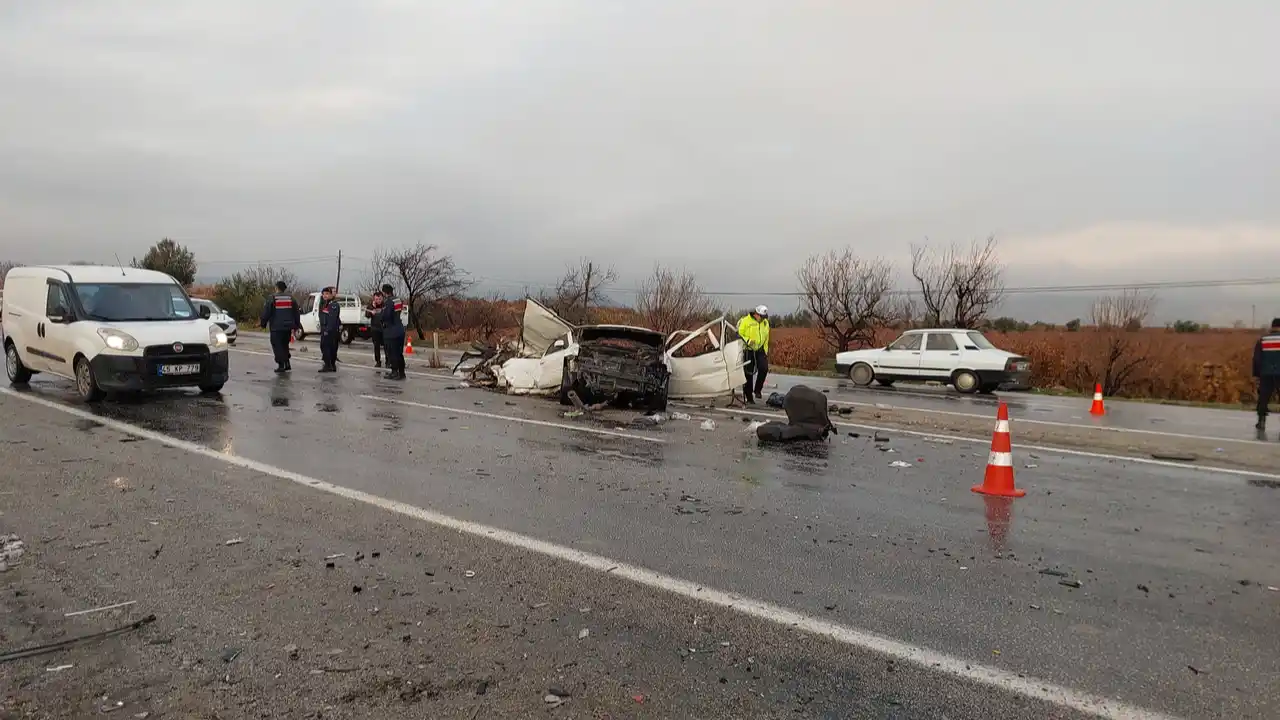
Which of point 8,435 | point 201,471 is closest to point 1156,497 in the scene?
point 201,471

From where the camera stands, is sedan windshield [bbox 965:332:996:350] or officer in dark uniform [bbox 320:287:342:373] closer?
officer in dark uniform [bbox 320:287:342:373]

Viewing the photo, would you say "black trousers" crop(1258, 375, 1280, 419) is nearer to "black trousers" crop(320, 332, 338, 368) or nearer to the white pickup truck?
"black trousers" crop(320, 332, 338, 368)

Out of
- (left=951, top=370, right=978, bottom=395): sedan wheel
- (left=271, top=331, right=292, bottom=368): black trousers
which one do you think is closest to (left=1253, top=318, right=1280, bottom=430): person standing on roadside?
(left=951, top=370, right=978, bottom=395): sedan wheel

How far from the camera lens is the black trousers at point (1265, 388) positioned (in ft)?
41.3

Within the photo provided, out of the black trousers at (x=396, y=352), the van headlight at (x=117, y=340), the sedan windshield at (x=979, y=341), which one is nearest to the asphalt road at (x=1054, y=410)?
the sedan windshield at (x=979, y=341)

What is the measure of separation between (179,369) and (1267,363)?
53.4 feet

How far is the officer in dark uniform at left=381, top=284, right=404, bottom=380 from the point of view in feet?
51.4

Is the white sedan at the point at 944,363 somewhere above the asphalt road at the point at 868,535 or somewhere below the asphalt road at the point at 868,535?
above

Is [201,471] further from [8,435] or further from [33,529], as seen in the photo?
[8,435]

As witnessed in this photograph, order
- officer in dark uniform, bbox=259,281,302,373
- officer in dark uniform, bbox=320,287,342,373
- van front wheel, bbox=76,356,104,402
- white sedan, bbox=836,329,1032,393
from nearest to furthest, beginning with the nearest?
van front wheel, bbox=76,356,104,402
officer in dark uniform, bbox=259,281,302,373
officer in dark uniform, bbox=320,287,342,373
white sedan, bbox=836,329,1032,393

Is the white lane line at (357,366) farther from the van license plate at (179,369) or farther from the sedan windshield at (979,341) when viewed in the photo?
the sedan windshield at (979,341)

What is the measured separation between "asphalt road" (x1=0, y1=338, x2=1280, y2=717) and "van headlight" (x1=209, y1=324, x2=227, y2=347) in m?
1.22

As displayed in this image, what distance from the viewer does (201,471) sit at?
6762 mm

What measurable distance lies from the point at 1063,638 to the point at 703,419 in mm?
7677
